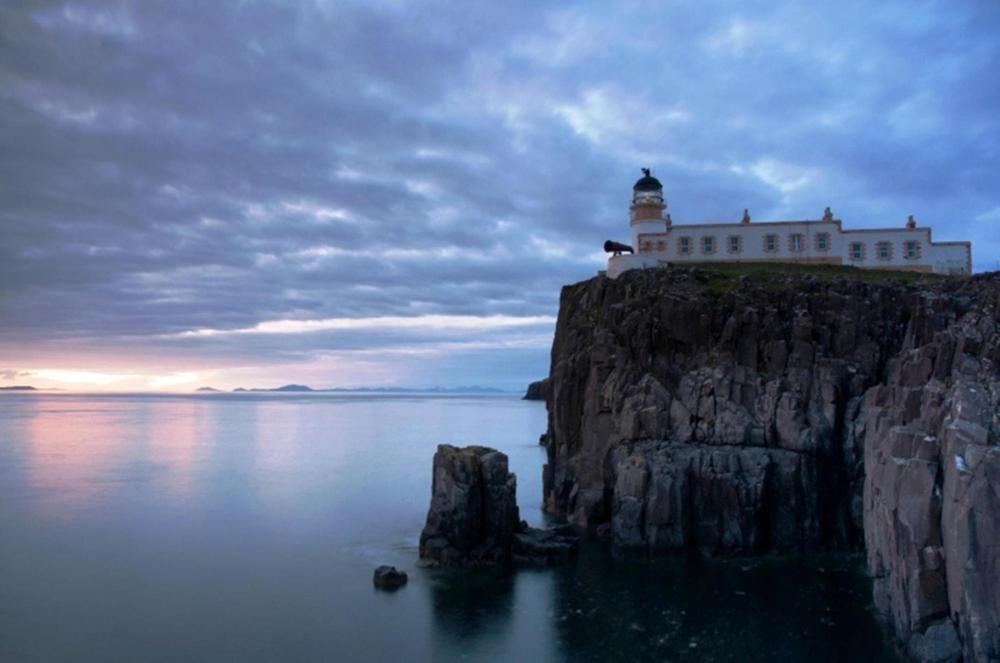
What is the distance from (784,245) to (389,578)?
4757 cm

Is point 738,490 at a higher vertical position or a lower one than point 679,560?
higher

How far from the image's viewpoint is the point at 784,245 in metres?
72.4

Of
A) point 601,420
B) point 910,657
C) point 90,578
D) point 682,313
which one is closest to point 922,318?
point 682,313

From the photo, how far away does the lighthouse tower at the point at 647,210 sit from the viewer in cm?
7469

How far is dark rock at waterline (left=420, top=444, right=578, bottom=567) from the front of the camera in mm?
45250

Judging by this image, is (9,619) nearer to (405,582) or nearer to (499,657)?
(405,582)

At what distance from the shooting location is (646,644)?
3303cm

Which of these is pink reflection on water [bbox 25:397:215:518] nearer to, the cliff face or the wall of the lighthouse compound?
the cliff face

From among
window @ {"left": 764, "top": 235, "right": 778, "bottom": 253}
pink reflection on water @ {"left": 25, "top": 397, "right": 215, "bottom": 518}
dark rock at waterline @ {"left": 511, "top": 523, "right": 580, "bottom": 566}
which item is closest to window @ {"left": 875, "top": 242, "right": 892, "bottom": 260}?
window @ {"left": 764, "top": 235, "right": 778, "bottom": 253}

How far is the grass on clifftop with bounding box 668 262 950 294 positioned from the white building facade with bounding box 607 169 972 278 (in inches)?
70.4

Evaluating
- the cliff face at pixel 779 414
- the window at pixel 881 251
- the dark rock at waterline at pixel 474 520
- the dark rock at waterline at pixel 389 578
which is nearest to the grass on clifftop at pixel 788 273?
the cliff face at pixel 779 414

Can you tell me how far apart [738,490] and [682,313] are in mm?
13129

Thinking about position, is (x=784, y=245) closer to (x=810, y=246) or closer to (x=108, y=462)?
(x=810, y=246)

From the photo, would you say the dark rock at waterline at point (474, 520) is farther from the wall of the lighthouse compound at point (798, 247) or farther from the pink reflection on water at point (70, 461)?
the pink reflection on water at point (70, 461)
